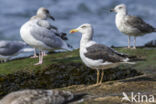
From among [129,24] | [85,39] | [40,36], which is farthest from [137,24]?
[85,39]

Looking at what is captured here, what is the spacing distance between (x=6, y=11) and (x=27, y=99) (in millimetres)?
20891

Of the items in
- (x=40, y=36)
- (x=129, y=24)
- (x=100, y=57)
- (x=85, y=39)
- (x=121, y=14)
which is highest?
(x=121, y=14)

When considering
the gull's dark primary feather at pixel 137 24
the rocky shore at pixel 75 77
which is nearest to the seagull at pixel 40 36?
the rocky shore at pixel 75 77

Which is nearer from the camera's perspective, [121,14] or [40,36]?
[40,36]

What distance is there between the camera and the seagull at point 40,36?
11.7 metres

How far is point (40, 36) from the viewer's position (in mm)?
11922

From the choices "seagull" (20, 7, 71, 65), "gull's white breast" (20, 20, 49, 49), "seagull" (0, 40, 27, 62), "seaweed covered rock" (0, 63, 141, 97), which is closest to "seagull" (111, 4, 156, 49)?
"seagull" (20, 7, 71, 65)

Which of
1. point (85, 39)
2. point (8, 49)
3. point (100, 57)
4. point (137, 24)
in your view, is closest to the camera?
point (100, 57)

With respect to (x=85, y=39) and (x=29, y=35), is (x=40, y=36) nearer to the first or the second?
(x=29, y=35)

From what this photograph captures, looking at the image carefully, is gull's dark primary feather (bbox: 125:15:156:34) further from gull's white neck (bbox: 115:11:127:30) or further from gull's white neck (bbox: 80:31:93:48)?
gull's white neck (bbox: 80:31:93:48)

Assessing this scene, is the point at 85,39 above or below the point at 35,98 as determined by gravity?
above

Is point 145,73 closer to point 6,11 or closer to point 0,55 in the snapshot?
point 0,55

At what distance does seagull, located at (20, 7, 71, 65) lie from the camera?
460 inches

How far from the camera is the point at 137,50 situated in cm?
1308
